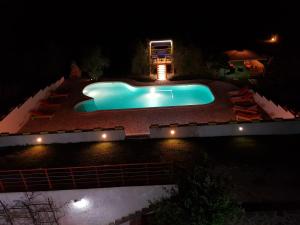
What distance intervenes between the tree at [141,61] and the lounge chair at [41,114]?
971 centimetres

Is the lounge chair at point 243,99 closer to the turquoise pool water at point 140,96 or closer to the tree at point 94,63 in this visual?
the turquoise pool water at point 140,96

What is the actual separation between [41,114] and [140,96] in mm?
7010

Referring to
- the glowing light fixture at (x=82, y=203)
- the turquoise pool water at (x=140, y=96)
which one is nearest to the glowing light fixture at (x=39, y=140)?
the glowing light fixture at (x=82, y=203)

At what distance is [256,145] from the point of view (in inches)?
579

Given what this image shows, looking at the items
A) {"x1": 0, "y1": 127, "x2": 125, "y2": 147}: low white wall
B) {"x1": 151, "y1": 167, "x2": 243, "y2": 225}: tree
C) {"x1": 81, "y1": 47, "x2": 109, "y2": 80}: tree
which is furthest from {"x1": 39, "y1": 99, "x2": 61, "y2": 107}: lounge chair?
{"x1": 151, "y1": 167, "x2": 243, "y2": 225}: tree

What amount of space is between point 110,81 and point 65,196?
46.0 feet

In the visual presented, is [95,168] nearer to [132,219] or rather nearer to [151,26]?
[132,219]

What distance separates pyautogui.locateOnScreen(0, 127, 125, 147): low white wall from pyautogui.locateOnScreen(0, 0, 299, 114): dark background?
37.9 feet

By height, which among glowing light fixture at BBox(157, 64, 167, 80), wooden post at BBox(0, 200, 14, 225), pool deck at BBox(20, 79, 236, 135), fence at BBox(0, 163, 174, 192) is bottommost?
wooden post at BBox(0, 200, 14, 225)

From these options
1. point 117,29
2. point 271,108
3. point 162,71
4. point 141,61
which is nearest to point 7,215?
point 271,108

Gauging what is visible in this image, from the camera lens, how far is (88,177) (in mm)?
13016

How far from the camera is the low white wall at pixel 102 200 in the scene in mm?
12242

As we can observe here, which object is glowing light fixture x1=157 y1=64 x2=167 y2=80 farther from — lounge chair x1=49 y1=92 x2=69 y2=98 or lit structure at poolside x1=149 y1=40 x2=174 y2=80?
lounge chair x1=49 y1=92 x2=69 y2=98

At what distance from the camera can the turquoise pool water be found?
2212cm
